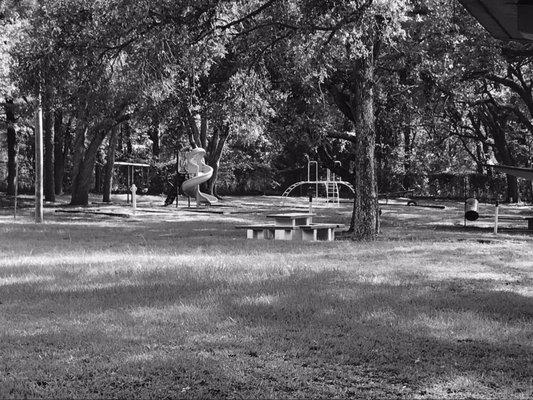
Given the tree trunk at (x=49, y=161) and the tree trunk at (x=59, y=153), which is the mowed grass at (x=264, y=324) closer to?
the tree trunk at (x=49, y=161)

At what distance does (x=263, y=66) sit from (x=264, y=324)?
31.8 ft

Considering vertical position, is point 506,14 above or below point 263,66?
below

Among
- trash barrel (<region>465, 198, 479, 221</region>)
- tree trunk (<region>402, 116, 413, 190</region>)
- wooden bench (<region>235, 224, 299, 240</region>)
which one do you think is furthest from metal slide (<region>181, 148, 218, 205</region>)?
tree trunk (<region>402, 116, 413, 190</region>)

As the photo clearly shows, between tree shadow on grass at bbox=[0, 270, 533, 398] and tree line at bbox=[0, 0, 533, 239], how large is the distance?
3657mm

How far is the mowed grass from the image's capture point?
4.18 metres

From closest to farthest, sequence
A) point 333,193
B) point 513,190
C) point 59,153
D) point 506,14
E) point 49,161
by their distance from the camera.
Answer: point 506,14 → point 49,161 → point 333,193 → point 59,153 → point 513,190

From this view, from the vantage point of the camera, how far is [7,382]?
4.09 m

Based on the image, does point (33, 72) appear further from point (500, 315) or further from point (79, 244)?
point (500, 315)

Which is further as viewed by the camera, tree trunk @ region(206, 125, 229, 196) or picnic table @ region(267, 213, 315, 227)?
tree trunk @ region(206, 125, 229, 196)

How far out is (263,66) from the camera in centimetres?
1456

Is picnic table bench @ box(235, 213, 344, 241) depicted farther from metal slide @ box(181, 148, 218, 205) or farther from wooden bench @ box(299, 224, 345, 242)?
metal slide @ box(181, 148, 218, 205)

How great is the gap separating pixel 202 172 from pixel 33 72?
810 inches

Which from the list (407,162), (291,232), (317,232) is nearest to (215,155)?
(407,162)

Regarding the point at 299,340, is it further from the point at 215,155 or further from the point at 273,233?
the point at 215,155
